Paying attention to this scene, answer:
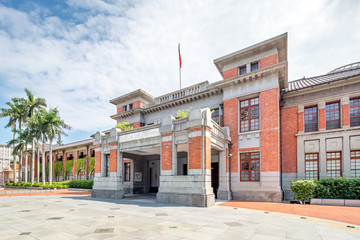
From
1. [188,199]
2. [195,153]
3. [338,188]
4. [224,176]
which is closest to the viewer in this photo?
[188,199]

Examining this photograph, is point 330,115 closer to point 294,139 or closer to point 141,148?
point 294,139

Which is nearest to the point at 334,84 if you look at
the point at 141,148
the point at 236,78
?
the point at 236,78

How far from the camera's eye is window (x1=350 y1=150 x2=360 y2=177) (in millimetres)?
14909

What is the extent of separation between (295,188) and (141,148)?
37.7ft

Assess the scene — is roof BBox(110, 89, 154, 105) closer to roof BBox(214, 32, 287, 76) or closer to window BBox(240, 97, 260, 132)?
roof BBox(214, 32, 287, 76)

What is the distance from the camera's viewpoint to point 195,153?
13336 mm

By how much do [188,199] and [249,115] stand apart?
28.6 feet

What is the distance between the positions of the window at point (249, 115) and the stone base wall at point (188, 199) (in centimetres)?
691

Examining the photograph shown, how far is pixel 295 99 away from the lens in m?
17.7

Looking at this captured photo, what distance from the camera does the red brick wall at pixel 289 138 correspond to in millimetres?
16938

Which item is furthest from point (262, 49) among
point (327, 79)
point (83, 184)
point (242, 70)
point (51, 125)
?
point (51, 125)

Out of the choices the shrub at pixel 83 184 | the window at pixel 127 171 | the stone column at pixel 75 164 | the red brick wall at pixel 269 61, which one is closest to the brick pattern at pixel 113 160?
the window at pixel 127 171

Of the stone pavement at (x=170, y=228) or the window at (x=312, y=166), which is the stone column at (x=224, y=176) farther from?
the stone pavement at (x=170, y=228)

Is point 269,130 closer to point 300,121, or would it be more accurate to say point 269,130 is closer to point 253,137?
point 253,137
